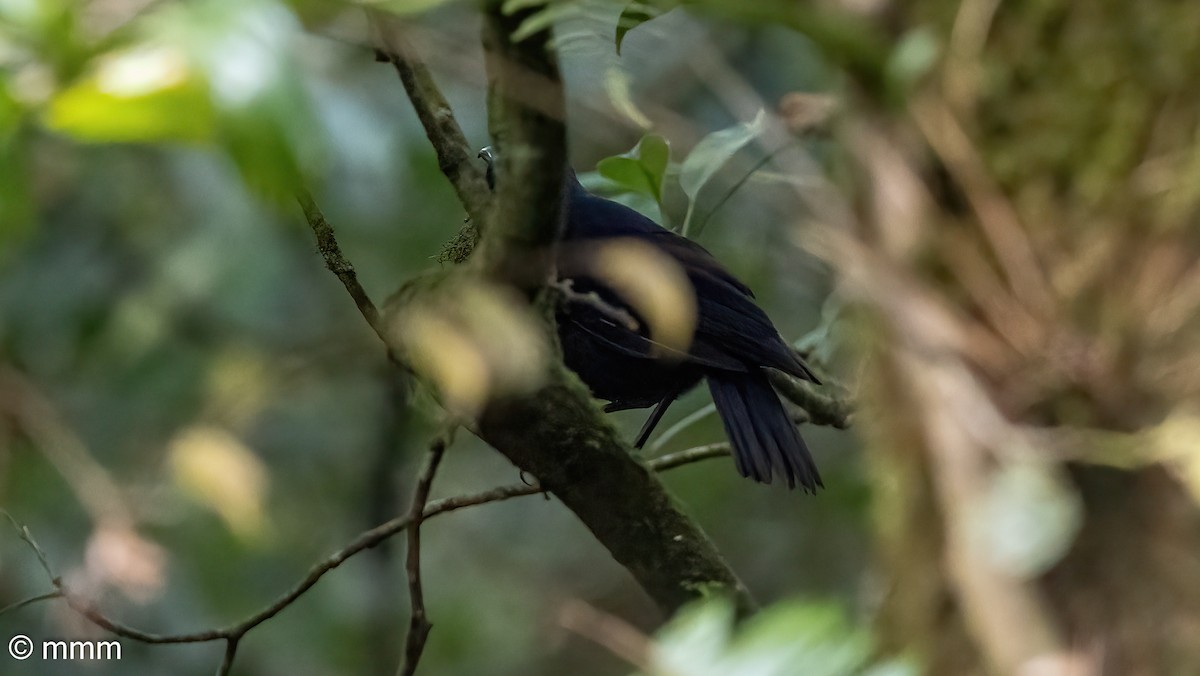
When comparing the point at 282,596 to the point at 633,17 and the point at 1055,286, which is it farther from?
the point at 1055,286

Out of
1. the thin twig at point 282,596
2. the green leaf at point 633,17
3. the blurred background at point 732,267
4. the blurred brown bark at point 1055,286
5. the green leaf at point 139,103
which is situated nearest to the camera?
the green leaf at point 139,103

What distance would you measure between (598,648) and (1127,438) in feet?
15.0

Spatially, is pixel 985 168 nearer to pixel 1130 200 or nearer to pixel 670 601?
pixel 1130 200

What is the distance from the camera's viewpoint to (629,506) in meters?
1.92

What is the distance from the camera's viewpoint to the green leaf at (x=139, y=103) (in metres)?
0.69

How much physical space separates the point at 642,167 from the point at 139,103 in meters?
1.69

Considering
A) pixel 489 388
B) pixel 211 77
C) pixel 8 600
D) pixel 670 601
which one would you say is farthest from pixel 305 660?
pixel 211 77

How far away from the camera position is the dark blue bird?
8.61 feet

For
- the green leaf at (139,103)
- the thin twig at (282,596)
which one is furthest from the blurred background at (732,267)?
the thin twig at (282,596)

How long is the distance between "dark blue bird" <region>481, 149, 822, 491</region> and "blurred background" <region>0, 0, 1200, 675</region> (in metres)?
0.13
